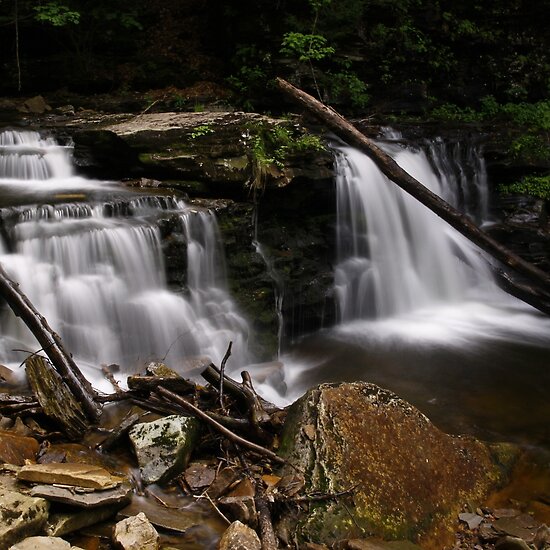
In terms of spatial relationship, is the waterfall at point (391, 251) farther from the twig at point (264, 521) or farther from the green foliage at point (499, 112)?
the twig at point (264, 521)

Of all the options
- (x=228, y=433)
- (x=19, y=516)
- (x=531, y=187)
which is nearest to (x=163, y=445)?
(x=228, y=433)

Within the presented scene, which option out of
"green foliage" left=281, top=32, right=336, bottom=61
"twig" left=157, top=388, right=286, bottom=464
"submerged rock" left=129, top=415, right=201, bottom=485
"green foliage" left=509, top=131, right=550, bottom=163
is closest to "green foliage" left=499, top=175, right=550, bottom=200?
"green foliage" left=509, top=131, right=550, bottom=163

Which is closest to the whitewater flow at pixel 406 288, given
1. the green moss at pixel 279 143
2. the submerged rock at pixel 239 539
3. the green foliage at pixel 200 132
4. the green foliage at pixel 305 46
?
the green moss at pixel 279 143

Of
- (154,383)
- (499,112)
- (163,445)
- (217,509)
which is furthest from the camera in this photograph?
(499,112)

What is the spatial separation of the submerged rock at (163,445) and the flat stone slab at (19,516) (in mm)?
916

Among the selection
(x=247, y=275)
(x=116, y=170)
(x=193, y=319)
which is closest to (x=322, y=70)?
(x=116, y=170)

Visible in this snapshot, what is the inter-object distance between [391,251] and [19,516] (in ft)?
25.0

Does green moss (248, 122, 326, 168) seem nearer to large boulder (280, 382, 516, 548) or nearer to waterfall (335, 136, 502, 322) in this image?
waterfall (335, 136, 502, 322)

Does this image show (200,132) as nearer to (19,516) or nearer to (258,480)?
(258,480)

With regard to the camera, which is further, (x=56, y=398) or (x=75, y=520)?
(x=56, y=398)

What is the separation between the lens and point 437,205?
6355 mm

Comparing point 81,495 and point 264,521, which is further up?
point 81,495

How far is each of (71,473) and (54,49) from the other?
1347 cm

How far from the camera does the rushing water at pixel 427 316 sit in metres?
6.38
